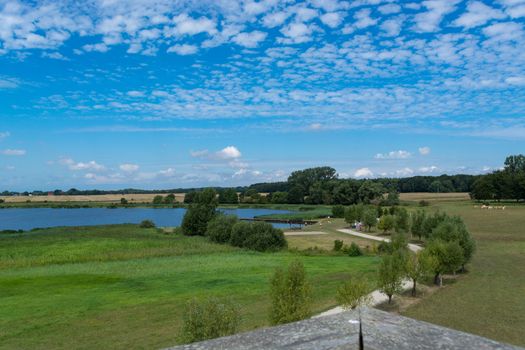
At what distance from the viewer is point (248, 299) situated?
25.8 meters

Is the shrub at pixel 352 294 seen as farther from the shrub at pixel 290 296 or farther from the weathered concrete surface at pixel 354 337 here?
the weathered concrete surface at pixel 354 337

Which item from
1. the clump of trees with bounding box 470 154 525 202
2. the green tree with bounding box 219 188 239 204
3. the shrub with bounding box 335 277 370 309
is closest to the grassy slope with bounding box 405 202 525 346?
the shrub with bounding box 335 277 370 309

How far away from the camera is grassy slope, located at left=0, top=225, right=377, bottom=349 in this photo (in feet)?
65.0

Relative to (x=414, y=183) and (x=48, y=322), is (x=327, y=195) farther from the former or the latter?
(x=48, y=322)

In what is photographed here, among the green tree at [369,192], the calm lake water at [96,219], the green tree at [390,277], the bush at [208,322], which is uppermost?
the green tree at [369,192]

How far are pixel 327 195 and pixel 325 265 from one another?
97917mm

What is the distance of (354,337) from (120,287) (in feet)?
96.2

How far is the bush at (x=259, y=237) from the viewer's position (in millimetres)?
55688

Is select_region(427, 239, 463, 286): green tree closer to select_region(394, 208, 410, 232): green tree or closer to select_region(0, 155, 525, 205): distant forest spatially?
select_region(394, 208, 410, 232): green tree

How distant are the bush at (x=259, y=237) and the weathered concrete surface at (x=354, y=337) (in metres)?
51.4

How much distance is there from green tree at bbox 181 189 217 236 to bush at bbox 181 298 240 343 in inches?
2417

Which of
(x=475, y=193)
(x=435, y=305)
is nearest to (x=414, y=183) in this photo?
(x=475, y=193)

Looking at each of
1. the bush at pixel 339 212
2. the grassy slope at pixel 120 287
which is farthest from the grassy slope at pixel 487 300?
the bush at pixel 339 212

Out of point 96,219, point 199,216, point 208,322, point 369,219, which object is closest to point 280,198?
point 96,219
